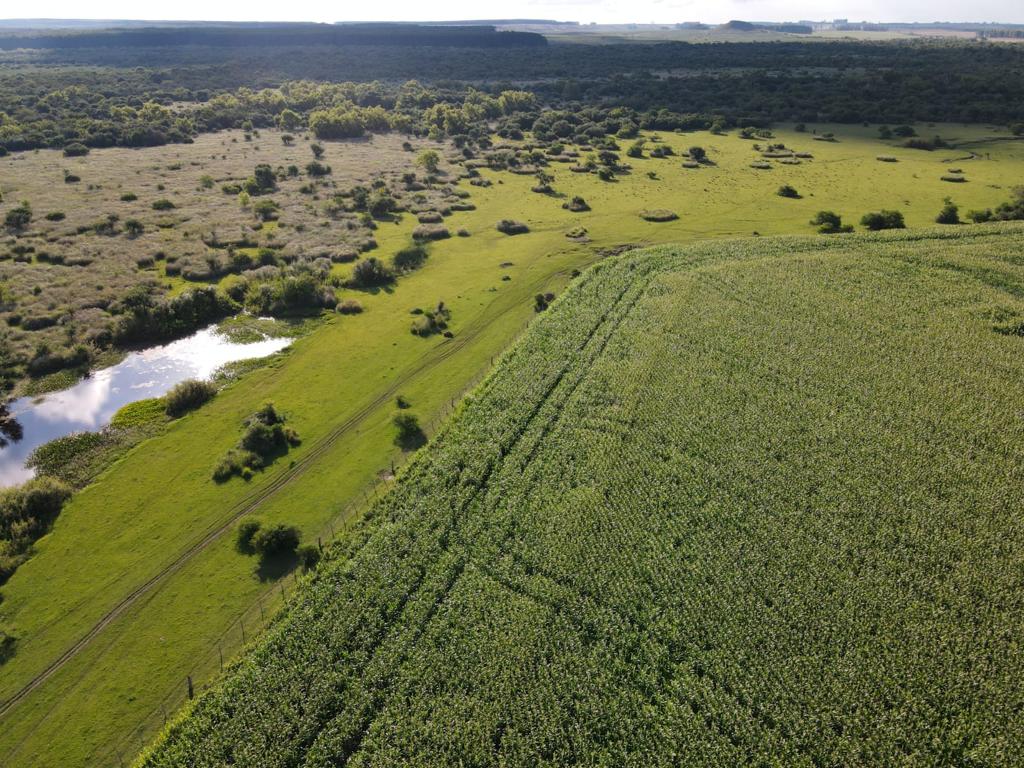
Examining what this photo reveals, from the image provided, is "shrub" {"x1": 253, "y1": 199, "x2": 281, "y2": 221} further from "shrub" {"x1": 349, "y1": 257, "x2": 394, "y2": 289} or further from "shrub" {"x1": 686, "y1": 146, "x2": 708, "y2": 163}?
"shrub" {"x1": 686, "y1": 146, "x2": 708, "y2": 163}


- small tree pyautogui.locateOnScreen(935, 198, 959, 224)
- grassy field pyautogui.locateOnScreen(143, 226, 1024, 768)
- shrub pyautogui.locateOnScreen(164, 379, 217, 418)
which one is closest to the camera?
grassy field pyautogui.locateOnScreen(143, 226, 1024, 768)

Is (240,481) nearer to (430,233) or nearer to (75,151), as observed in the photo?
(430,233)

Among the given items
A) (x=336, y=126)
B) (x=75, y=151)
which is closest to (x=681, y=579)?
(x=75, y=151)

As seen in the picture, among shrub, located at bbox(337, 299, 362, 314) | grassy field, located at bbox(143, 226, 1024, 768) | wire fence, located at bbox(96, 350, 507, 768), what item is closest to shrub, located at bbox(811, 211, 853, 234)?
grassy field, located at bbox(143, 226, 1024, 768)

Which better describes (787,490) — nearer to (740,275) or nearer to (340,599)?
(340,599)

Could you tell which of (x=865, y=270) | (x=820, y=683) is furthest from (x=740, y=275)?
(x=820, y=683)

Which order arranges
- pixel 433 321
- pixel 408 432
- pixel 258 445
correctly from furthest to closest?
pixel 433 321
pixel 408 432
pixel 258 445
